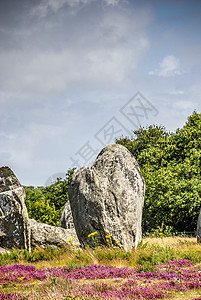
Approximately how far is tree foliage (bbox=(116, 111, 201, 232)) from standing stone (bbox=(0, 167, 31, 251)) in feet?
41.3

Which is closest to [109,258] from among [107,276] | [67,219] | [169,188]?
[107,276]

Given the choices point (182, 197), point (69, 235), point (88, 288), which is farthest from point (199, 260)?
point (182, 197)

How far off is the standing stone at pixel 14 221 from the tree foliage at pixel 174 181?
12575 millimetres

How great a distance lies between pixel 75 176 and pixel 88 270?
4.78m

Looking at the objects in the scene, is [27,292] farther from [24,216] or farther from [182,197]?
[182,197]

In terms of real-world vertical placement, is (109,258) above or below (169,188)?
below

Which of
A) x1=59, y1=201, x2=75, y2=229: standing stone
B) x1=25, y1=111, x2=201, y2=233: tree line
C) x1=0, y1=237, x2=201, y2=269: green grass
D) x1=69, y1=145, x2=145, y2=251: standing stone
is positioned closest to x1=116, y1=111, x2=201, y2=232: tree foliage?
x1=25, y1=111, x2=201, y2=233: tree line

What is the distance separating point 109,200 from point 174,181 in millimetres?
13686

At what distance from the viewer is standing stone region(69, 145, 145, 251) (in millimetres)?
10617

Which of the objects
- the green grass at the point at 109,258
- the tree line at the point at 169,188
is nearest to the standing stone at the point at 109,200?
the green grass at the point at 109,258

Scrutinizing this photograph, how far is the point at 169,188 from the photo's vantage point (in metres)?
23.1

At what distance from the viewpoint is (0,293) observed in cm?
634

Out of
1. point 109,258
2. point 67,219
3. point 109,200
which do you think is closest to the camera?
point 109,258

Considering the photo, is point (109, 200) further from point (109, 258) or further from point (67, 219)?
point (67, 219)
